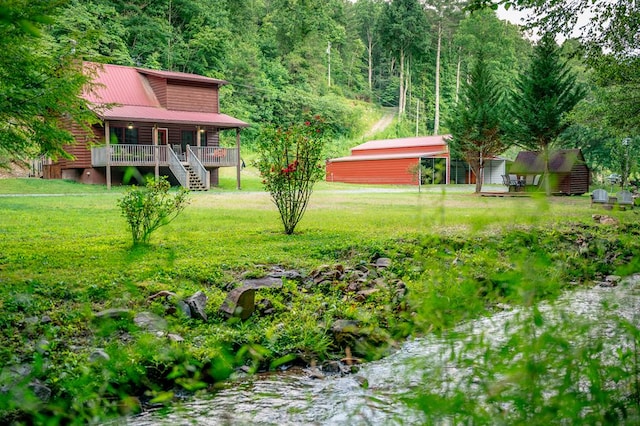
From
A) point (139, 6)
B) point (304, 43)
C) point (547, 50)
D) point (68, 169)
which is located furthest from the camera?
point (304, 43)

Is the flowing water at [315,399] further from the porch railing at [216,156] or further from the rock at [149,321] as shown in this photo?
the porch railing at [216,156]

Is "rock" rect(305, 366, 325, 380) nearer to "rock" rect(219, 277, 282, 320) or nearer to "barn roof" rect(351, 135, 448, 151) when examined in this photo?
"rock" rect(219, 277, 282, 320)

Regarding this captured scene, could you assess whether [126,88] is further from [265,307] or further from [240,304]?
[240,304]

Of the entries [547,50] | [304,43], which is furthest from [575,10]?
[304,43]

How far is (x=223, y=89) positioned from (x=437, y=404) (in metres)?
42.2

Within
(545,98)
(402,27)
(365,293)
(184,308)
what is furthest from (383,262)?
(402,27)

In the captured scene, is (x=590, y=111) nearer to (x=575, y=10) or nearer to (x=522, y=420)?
(x=575, y=10)

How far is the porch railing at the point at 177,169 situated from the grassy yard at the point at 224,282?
12.7 m

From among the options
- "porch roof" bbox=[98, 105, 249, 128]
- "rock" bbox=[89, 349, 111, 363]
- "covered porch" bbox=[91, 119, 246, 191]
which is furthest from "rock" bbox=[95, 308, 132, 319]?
"porch roof" bbox=[98, 105, 249, 128]

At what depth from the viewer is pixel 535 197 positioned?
89.7 inches

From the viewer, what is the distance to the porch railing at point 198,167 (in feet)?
84.6

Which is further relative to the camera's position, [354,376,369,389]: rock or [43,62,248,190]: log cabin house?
[43,62,248,190]: log cabin house

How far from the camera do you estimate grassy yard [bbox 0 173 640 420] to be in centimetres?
283

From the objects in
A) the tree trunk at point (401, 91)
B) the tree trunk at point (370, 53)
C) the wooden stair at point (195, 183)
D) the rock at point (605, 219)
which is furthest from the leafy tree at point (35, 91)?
the tree trunk at point (370, 53)
